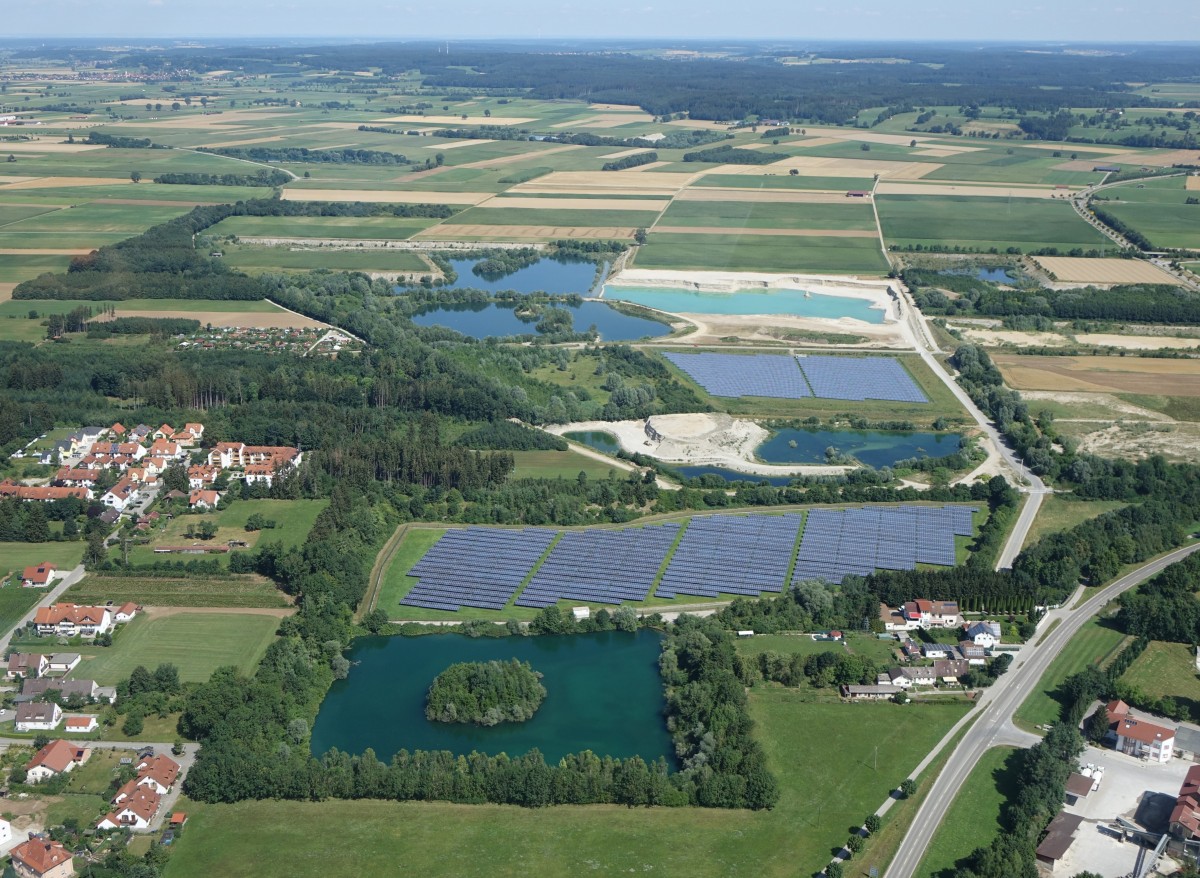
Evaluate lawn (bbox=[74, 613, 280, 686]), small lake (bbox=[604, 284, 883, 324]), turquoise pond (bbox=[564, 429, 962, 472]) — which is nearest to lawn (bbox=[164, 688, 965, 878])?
lawn (bbox=[74, 613, 280, 686])

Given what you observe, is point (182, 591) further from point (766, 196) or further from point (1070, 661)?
point (766, 196)

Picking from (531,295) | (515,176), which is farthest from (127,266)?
(515,176)

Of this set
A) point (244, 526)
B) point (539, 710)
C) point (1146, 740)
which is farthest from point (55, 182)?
point (1146, 740)

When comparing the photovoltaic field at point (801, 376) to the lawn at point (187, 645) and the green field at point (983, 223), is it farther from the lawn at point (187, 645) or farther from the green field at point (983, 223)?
the green field at point (983, 223)

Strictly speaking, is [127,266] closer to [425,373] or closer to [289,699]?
[425,373]

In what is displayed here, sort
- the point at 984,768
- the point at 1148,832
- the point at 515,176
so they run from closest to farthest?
the point at 1148,832, the point at 984,768, the point at 515,176

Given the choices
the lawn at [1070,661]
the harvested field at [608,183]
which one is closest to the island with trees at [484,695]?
the lawn at [1070,661]

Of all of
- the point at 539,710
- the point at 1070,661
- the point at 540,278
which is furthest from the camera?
the point at 540,278

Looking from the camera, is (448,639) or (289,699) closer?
(289,699)
